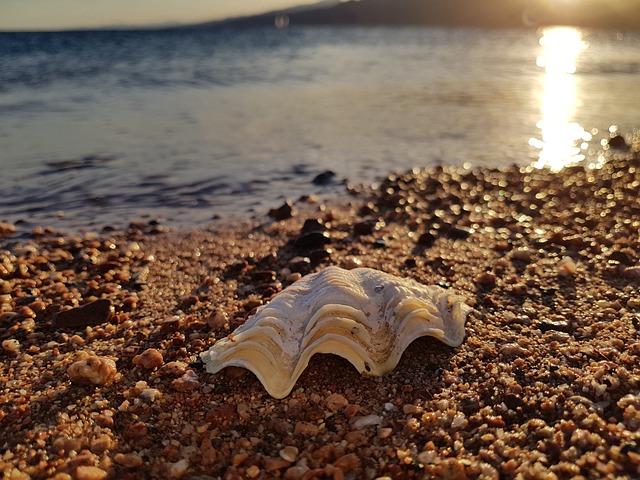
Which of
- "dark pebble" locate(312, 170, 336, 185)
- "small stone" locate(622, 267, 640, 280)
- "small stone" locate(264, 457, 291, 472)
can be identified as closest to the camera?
"small stone" locate(264, 457, 291, 472)

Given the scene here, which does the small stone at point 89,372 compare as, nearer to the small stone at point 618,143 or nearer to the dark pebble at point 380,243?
the dark pebble at point 380,243

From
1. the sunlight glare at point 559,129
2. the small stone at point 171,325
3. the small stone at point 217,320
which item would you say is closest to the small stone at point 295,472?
the small stone at point 217,320

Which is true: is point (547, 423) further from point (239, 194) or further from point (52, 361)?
point (239, 194)

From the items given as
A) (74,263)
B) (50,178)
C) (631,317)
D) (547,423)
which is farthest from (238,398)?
(50,178)

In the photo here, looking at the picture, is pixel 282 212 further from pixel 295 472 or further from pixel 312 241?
pixel 295 472

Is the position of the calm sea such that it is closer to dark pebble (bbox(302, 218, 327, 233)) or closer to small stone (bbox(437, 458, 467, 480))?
dark pebble (bbox(302, 218, 327, 233))

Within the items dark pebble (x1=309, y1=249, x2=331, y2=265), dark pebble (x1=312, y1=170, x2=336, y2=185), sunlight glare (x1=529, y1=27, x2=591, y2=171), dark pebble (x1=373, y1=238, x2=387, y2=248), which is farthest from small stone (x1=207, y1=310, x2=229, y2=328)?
sunlight glare (x1=529, y1=27, x2=591, y2=171)
